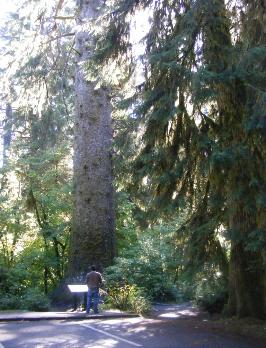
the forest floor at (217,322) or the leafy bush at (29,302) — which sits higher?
the leafy bush at (29,302)

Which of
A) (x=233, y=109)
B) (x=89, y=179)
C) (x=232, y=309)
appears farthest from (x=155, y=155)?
(x=89, y=179)

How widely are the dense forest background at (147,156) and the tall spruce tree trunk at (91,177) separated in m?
0.04

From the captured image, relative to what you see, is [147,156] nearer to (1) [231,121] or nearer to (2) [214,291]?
(1) [231,121]

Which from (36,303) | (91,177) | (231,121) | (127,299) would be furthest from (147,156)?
(36,303)

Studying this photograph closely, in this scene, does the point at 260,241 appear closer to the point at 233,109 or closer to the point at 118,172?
the point at 233,109

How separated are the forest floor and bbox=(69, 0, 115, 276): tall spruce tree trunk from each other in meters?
2.92

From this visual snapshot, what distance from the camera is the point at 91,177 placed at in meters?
17.7

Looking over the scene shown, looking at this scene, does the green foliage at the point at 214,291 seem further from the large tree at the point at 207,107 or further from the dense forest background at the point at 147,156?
the large tree at the point at 207,107

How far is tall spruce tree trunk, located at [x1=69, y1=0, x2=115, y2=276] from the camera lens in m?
17.2

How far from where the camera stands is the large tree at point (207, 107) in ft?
30.2

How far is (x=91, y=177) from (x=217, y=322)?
275 inches

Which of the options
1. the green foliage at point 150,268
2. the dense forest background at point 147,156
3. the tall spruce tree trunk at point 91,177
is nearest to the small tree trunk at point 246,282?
the dense forest background at point 147,156

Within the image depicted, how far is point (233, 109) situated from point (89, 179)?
822 centimetres

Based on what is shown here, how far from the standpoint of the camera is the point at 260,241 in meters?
9.18
